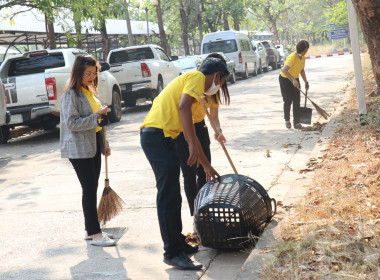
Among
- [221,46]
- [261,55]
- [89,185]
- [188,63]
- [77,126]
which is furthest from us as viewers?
[261,55]

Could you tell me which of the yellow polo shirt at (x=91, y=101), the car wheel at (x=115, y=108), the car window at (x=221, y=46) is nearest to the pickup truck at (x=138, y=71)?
the car wheel at (x=115, y=108)

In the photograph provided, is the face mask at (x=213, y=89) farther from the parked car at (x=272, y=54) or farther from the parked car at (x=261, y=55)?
the parked car at (x=272, y=54)

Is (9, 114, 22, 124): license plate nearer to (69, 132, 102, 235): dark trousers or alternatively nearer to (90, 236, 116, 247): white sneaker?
(69, 132, 102, 235): dark trousers

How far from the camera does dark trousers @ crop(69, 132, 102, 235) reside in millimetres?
5652

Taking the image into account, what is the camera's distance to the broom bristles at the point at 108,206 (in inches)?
244

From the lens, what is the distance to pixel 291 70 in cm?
1162

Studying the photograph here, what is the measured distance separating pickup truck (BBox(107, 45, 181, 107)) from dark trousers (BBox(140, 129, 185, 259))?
13.6m

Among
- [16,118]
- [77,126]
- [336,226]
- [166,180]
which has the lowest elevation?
[336,226]

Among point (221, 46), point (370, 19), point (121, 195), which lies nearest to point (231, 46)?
point (221, 46)

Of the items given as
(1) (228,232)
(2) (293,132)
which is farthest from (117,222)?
(2) (293,132)

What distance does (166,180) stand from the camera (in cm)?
482

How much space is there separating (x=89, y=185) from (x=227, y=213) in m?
1.34

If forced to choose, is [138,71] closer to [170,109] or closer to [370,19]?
[370,19]

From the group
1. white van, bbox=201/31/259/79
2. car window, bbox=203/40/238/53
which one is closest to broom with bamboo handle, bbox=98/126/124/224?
white van, bbox=201/31/259/79
